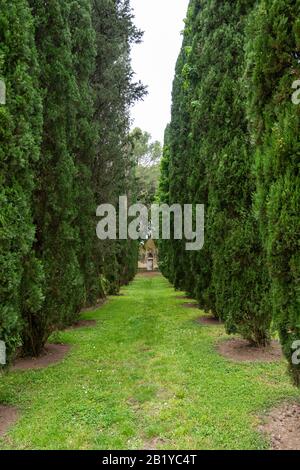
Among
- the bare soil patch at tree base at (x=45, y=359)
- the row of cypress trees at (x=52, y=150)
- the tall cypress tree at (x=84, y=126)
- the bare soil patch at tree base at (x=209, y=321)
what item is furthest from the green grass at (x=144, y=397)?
the tall cypress tree at (x=84, y=126)

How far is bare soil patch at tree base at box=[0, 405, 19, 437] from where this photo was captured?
13.8 feet

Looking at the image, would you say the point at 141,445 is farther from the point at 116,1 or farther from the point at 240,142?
the point at 116,1

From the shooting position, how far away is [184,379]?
18.5 feet

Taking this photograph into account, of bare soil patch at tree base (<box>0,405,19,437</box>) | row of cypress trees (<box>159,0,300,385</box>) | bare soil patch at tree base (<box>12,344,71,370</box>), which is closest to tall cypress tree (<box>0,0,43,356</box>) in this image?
bare soil patch at tree base (<box>0,405,19,437</box>)

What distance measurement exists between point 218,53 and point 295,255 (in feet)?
19.1

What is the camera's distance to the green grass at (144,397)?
3852 millimetres

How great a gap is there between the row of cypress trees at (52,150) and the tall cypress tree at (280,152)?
269cm

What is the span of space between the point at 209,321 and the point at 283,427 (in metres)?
6.72

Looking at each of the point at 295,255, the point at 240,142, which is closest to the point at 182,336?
the point at 240,142

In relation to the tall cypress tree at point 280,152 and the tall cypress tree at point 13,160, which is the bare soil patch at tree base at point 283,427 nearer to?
the tall cypress tree at point 280,152

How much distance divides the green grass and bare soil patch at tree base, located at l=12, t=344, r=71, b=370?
0.71 feet

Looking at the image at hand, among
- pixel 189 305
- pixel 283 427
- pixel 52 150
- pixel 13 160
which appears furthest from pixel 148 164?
pixel 283 427

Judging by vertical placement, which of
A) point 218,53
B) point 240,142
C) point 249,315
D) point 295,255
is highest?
point 218,53
